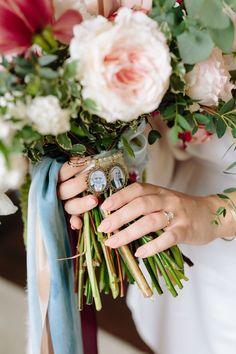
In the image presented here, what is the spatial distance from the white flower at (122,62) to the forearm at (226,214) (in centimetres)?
36

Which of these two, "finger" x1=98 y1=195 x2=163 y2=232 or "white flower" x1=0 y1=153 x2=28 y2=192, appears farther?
"finger" x1=98 y1=195 x2=163 y2=232

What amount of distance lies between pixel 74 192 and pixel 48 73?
276 millimetres

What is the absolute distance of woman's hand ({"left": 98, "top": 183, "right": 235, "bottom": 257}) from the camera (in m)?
0.77

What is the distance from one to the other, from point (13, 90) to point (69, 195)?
0.27 metres

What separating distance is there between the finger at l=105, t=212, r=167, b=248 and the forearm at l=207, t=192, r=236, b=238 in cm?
14

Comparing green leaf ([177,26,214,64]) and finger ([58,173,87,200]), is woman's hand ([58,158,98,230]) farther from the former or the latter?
green leaf ([177,26,214,64])

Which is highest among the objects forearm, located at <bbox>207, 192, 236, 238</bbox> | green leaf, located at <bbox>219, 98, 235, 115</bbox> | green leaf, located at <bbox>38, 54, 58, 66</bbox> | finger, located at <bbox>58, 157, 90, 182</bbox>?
green leaf, located at <bbox>38, 54, 58, 66</bbox>

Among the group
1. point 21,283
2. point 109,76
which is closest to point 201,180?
point 109,76

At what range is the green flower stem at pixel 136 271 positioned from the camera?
787 mm

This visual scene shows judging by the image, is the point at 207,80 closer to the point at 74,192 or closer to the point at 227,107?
the point at 227,107

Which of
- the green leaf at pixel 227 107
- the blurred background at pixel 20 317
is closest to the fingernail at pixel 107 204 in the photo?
the green leaf at pixel 227 107

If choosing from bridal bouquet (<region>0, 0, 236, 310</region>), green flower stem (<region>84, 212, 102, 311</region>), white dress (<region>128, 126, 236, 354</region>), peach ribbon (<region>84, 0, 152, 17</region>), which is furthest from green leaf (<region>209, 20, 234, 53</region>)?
white dress (<region>128, 126, 236, 354</region>)

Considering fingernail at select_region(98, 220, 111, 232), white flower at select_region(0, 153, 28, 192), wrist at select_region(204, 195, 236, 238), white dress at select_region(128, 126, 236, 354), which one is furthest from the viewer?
white dress at select_region(128, 126, 236, 354)

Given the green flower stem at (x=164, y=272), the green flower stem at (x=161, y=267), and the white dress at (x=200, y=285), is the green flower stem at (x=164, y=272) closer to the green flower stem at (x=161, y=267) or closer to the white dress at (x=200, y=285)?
the green flower stem at (x=161, y=267)
